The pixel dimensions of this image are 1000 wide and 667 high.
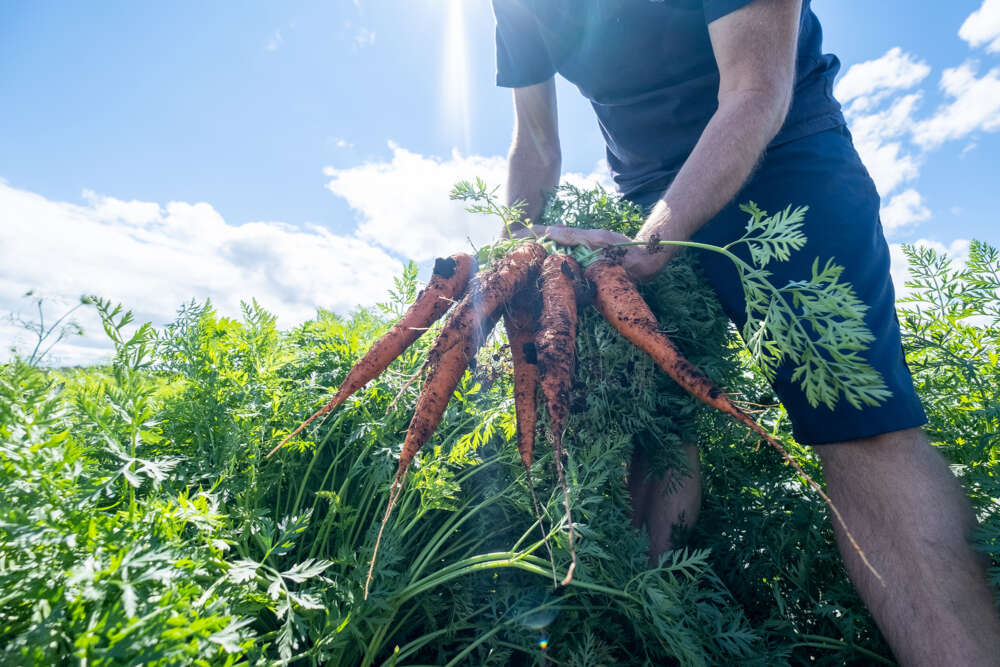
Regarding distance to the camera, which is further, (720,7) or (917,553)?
(720,7)

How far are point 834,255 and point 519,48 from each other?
6.09 feet

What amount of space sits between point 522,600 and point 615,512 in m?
0.37

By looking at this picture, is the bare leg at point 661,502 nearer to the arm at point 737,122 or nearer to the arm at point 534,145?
the arm at point 737,122

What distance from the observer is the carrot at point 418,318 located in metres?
1.48

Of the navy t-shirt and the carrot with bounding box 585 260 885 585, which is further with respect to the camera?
the navy t-shirt

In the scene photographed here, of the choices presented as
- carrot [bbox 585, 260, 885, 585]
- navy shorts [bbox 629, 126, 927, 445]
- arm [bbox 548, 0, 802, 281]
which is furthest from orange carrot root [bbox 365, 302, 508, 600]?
navy shorts [bbox 629, 126, 927, 445]

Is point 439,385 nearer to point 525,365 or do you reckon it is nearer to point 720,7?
point 525,365

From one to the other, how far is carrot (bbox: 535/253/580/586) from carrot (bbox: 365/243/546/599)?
10 cm

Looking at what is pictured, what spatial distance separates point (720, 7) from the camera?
1340 mm

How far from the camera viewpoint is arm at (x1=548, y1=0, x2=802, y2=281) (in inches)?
50.3

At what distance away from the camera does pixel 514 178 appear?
247 centimetres

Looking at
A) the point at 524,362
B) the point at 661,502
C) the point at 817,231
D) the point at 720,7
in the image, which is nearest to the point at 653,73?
the point at 720,7

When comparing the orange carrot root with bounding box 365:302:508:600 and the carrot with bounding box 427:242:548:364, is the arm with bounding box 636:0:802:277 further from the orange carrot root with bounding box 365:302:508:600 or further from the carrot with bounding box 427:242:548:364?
the orange carrot root with bounding box 365:302:508:600

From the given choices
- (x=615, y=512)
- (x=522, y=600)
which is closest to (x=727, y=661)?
(x=615, y=512)
